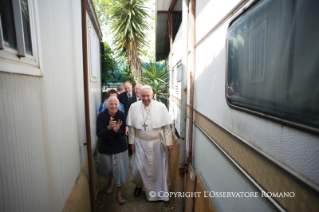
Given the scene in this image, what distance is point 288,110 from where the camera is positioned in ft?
2.55

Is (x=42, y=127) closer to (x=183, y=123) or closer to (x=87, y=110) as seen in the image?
(x=87, y=110)

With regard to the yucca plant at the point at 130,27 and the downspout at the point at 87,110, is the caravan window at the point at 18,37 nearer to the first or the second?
the downspout at the point at 87,110

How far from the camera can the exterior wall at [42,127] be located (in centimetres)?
101

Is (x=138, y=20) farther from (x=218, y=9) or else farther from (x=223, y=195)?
(x=223, y=195)

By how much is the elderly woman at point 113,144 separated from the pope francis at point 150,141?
25 cm

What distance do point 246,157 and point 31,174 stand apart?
1409 mm

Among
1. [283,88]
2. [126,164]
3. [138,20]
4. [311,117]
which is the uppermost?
[138,20]

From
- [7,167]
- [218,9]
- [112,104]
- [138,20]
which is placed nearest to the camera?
[7,167]

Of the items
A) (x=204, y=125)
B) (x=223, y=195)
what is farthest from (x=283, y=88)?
(x=204, y=125)

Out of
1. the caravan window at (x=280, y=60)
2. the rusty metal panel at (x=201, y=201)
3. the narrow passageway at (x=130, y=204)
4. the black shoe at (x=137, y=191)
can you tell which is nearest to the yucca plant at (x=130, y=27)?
the black shoe at (x=137, y=191)

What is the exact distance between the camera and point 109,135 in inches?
123

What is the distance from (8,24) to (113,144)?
2.46 meters

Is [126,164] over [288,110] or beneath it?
beneath

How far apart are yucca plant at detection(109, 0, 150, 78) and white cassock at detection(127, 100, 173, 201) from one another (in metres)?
5.66
